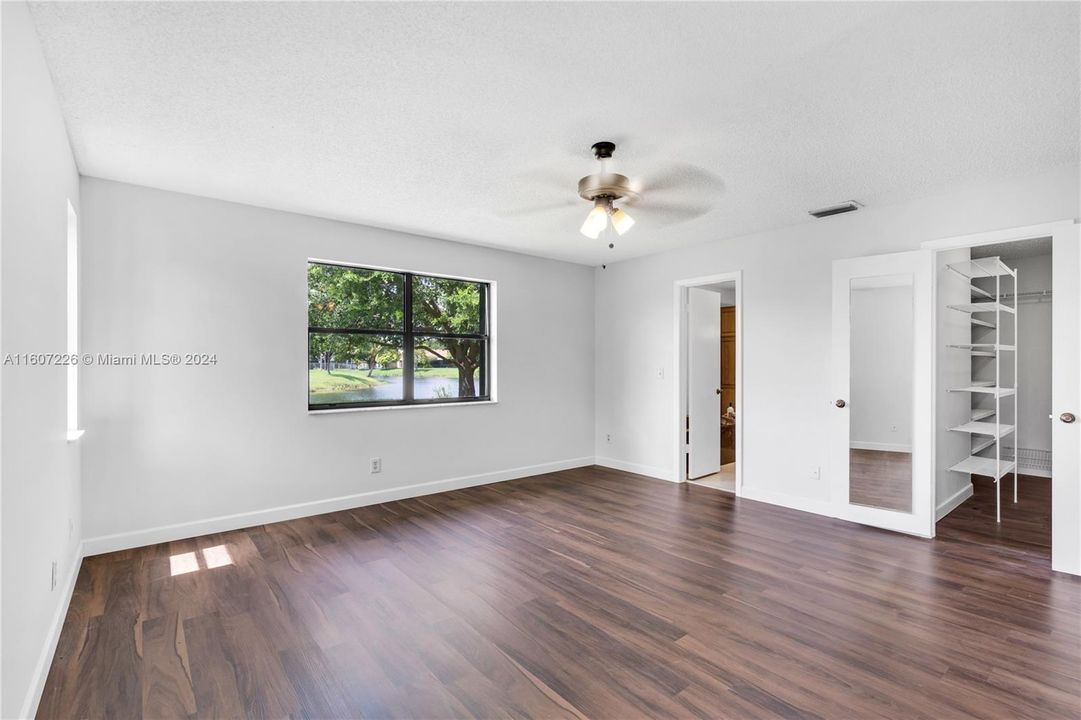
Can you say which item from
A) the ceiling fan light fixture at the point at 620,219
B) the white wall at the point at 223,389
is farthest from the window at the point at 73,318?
the ceiling fan light fixture at the point at 620,219

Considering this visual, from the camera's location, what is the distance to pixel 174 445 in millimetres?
3662

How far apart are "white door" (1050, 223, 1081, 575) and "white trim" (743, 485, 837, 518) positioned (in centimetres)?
135

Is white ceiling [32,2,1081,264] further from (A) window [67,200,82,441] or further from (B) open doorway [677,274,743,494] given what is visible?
(B) open doorway [677,274,743,494]

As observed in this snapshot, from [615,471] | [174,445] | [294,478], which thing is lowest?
[615,471]

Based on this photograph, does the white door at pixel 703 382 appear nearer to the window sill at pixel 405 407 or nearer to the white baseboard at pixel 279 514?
the white baseboard at pixel 279 514

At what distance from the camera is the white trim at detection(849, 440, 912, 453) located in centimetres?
394

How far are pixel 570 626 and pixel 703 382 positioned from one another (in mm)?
3767

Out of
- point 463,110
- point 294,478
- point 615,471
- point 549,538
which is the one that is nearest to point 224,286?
point 294,478

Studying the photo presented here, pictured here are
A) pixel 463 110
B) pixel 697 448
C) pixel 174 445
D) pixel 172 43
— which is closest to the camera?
pixel 172 43

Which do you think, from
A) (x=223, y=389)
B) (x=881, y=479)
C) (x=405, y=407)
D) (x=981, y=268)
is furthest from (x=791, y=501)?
(x=223, y=389)

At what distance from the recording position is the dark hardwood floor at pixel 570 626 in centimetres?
195

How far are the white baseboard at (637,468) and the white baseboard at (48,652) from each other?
15.5 ft

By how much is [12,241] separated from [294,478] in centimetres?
289

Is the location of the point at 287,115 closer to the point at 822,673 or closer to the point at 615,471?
the point at 822,673
